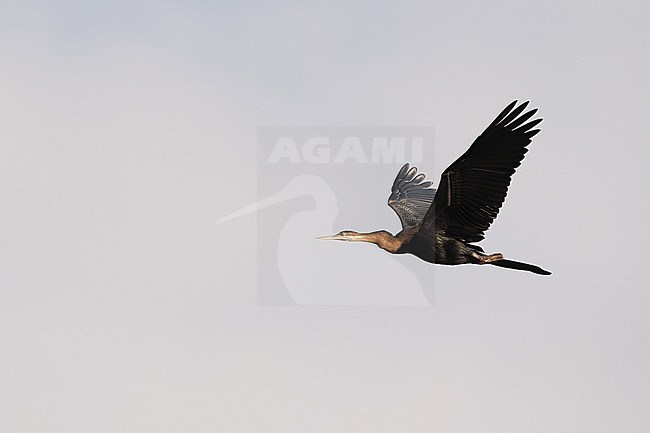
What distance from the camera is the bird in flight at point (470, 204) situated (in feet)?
116

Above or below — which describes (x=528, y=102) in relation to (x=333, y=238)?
above

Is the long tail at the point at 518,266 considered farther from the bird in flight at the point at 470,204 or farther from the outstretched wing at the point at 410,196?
the outstretched wing at the point at 410,196

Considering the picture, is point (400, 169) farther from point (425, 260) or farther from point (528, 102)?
point (528, 102)

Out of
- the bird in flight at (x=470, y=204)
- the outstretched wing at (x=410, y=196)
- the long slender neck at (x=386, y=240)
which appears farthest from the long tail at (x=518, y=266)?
the outstretched wing at (x=410, y=196)

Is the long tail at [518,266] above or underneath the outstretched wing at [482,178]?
underneath

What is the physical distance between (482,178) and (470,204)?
103cm

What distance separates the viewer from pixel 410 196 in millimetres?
43031

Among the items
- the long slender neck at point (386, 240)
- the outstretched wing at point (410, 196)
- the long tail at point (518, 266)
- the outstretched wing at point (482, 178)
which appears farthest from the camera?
the outstretched wing at point (410, 196)

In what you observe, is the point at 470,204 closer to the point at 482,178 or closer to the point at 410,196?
the point at 482,178

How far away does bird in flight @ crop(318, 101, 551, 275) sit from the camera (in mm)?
35250

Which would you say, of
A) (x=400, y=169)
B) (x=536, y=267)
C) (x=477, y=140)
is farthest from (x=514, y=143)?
(x=400, y=169)

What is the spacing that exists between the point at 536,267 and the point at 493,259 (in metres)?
1.33

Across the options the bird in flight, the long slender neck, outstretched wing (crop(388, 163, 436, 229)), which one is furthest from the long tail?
outstretched wing (crop(388, 163, 436, 229))

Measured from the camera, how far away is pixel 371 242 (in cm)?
3828
